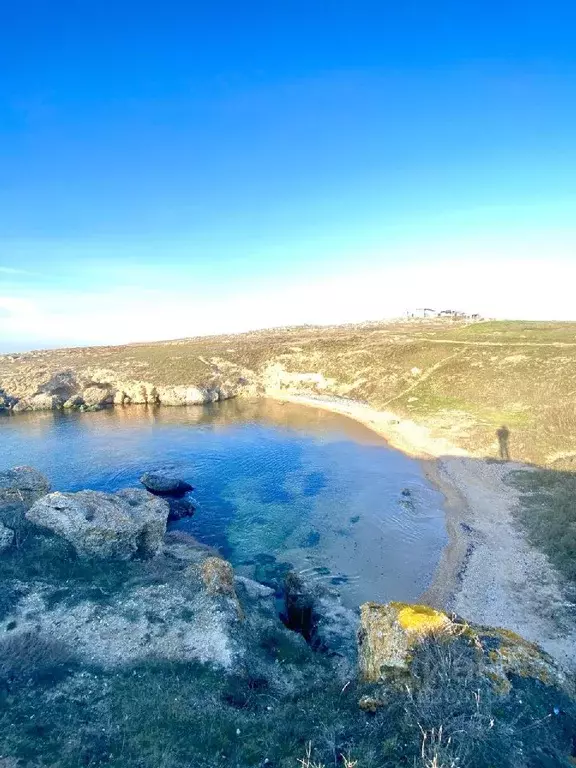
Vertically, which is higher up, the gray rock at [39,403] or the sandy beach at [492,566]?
the gray rock at [39,403]

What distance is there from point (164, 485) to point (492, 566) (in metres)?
25.7

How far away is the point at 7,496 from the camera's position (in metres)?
24.3

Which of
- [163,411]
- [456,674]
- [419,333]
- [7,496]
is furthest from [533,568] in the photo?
[419,333]

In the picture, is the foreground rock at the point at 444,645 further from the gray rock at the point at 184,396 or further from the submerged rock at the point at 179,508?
the gray rock at the point at 184,396

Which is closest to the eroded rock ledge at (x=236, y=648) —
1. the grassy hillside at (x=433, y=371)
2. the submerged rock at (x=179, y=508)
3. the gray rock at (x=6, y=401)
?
the submerged rock at (x=179, y=508)

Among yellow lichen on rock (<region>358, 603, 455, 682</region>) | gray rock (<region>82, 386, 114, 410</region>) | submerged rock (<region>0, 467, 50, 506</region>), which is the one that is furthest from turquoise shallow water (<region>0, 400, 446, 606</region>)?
yellow lichen on rock (<region>358, 603, 455, 682</region>)

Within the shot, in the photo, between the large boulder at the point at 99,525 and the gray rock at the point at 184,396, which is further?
the gray rock at the point at 184,396

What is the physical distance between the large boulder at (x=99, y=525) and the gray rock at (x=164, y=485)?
12882 millimetres

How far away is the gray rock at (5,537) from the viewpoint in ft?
67.1

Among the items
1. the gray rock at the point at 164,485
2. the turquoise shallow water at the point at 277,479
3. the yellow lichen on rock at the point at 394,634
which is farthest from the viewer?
the gray rock at the point at 164,485

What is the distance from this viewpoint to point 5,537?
20.6 m

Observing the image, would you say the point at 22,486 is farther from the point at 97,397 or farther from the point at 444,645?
the point at 97,397

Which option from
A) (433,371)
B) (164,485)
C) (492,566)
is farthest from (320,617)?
(433,371)

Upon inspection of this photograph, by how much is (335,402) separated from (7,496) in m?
53.8
